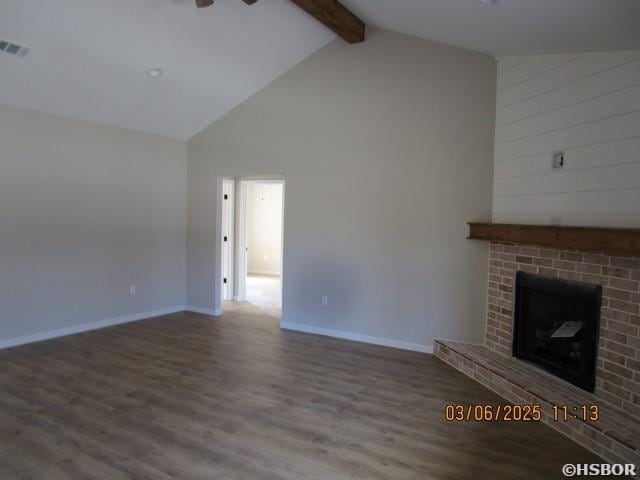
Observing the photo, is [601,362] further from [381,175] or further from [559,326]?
[381,175]

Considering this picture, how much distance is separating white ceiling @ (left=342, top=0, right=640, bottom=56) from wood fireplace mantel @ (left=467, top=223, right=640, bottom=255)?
1.21 m

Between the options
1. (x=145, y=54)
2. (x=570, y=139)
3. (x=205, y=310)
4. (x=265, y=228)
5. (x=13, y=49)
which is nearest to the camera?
(x=570, y=139)

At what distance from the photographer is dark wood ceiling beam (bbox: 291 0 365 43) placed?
380 cm

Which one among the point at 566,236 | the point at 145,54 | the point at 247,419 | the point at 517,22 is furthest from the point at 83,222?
the point at 566,236

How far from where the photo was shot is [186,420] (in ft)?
9.29

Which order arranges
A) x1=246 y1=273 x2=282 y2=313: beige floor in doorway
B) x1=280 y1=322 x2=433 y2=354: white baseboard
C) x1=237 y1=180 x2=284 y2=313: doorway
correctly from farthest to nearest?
x1=237 y1=180 x2=284 y2=313: doorway, x1=246 y1=273 x2=282 y2=313: beige floor in doorway, x1=280 y1=322 x2=433 y2=354: white baseboard

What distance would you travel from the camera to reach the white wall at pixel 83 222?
13.8 ft

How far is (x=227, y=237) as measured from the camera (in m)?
6.72

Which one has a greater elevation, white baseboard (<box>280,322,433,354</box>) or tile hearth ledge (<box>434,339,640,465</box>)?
tile hearth ledge (<box>434,339,640,465</box>)

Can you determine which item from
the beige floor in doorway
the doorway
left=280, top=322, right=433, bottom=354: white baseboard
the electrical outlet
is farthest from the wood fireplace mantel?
the doorway

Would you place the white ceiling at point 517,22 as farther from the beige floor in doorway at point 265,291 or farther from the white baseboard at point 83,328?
the white baseboard at point 83,328

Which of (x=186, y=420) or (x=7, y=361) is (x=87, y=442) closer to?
(x=186, y=420)

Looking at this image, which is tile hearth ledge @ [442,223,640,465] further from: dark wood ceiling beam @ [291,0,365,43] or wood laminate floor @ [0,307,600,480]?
dark wood ceiling beam @ [291,0,365,43]

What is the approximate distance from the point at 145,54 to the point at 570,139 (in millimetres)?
3856
